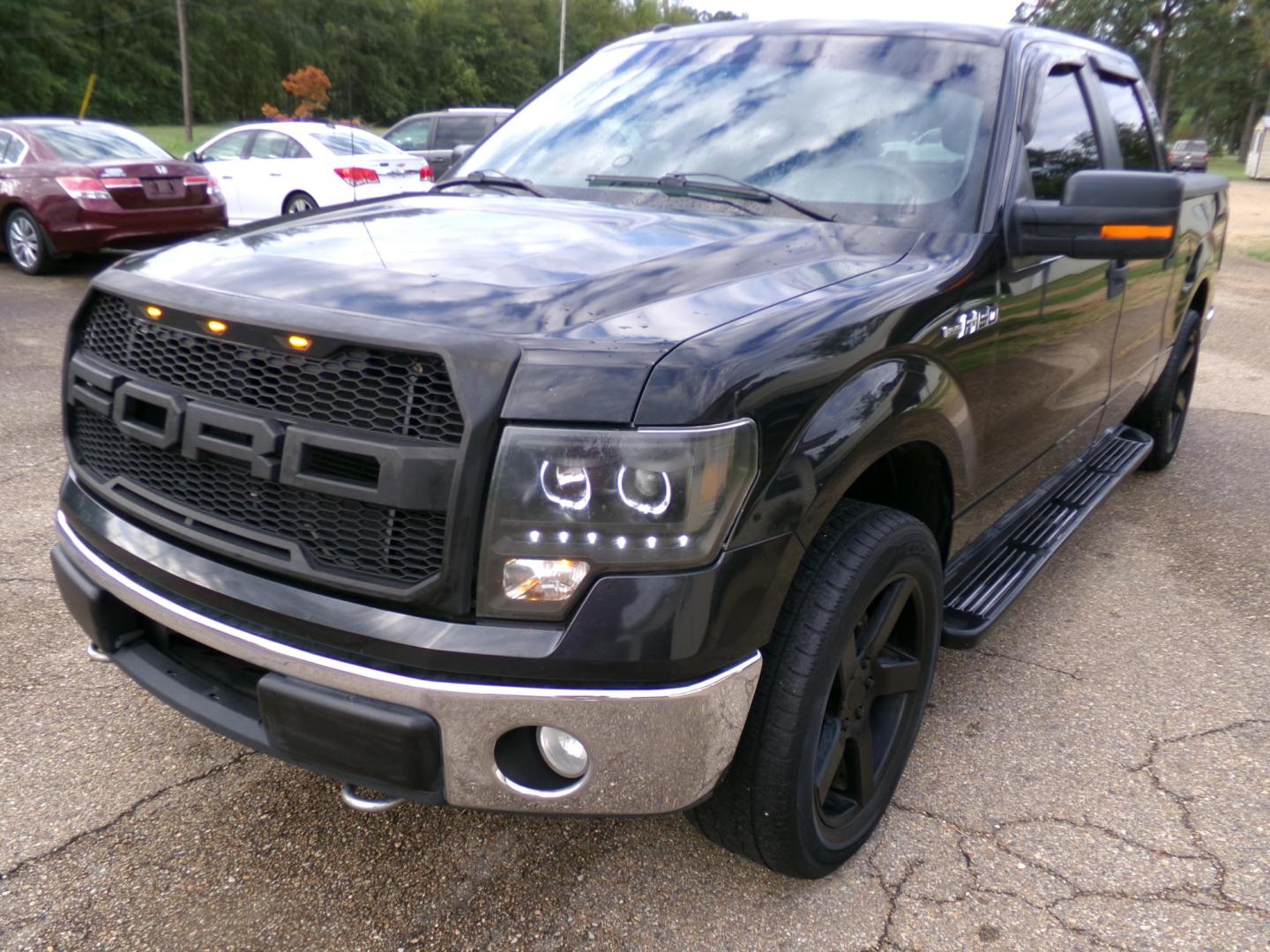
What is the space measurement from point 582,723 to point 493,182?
191cm

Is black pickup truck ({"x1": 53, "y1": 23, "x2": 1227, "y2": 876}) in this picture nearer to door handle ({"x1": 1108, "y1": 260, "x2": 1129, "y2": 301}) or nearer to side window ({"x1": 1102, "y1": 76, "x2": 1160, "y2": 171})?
door handle ({"x1": 1108, "y1": 260, "x2": 1129, "y2": 301})

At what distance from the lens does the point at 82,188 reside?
9422 millimetres

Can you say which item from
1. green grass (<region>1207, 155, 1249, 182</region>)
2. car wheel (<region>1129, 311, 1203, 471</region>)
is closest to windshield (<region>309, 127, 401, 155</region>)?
car wheel (<region>1129, 311, 1203, 471</region>)

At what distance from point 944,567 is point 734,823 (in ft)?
3.59

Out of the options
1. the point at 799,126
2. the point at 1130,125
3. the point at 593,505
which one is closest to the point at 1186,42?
the point at 1130,125

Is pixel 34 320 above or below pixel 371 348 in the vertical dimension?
below

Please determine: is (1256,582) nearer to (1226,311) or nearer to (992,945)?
(992,945)

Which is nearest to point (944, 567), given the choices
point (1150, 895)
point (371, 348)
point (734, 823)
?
point (1150, 895)

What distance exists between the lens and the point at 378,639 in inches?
69.0

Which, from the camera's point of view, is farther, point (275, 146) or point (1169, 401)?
point (275, 146)

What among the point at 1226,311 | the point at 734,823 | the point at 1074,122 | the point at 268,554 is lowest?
the point at 1226,311

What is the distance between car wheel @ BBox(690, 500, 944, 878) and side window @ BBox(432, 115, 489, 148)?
14.7 meters

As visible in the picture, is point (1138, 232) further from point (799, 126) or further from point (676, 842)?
point (676, 842)

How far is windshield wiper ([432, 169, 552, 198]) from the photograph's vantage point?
3037mm
